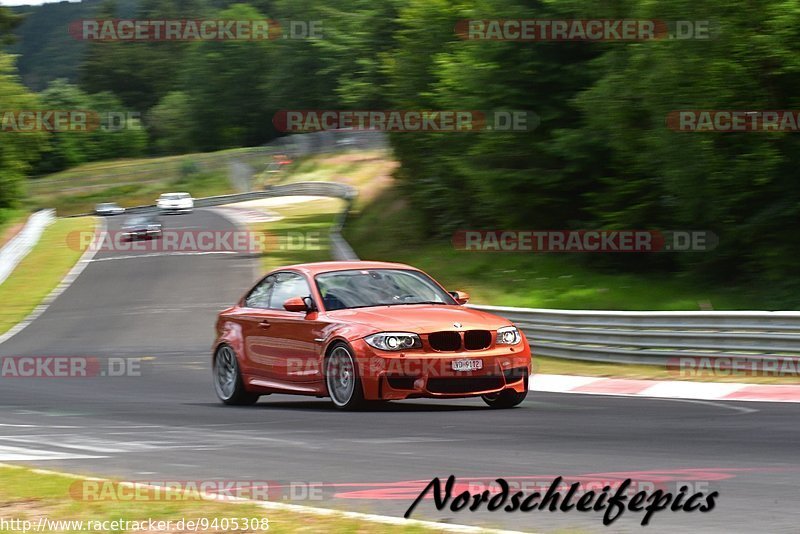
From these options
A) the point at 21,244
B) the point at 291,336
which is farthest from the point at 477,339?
the point at 21,244

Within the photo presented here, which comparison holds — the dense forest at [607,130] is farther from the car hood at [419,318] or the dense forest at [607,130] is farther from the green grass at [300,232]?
the car hood at [419,318]

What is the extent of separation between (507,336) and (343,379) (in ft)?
4.95

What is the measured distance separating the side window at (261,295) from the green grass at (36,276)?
16477mm

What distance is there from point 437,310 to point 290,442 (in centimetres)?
267

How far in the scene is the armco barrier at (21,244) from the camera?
43.0 m

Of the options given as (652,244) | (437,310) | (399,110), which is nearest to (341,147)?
(399,110)

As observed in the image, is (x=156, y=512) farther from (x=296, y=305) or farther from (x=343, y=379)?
(x=296, y=305)

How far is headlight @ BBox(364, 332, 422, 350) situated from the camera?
36.4 ft

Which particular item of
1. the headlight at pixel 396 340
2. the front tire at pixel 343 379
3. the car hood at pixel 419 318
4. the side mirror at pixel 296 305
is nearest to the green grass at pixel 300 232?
the side mirror at pixel 296 305

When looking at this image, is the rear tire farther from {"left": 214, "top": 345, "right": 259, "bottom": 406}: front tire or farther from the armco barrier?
the armco barrier

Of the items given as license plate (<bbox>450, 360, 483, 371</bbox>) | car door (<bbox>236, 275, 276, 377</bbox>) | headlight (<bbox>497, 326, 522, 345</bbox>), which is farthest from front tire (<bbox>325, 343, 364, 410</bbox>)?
headlight (<bbox>497, 326, 522, 345</bbox>)

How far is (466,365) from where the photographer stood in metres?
11.2

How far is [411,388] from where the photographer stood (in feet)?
36.7

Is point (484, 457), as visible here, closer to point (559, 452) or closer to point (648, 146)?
point (559, 452)
